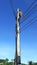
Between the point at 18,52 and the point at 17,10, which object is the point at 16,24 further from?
the point at 18,52

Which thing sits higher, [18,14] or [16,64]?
[18,14]

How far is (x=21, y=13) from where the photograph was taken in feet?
42.7

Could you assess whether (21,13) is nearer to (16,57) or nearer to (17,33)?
(17,33)

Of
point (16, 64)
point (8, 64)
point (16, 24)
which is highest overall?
point (8, 64)

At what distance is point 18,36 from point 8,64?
59.3m

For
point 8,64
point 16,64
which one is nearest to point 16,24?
point 16,64

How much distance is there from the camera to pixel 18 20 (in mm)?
12945

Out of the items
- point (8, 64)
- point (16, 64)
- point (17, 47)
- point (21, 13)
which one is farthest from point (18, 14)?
point (8, 64)

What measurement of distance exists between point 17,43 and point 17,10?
2.23m

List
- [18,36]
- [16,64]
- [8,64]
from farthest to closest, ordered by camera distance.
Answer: [8,64] → [18,36] → [16,64]

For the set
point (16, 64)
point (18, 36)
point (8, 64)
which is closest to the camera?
point (16, 64)

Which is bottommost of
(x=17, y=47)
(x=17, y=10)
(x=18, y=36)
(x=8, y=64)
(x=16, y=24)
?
(x=17, y=47)

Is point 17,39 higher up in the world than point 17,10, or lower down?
lower down

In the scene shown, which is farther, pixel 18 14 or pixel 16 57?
pixel 18 14
